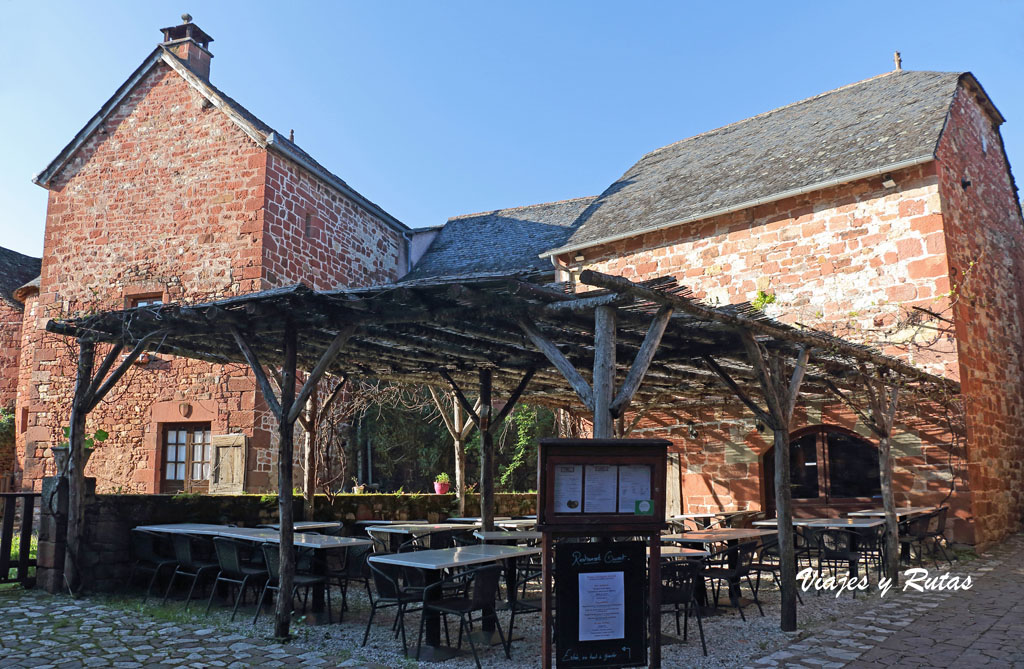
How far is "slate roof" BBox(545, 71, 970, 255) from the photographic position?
10.3m

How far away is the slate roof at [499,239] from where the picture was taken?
14.8 meters

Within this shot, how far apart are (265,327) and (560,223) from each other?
1053 cm

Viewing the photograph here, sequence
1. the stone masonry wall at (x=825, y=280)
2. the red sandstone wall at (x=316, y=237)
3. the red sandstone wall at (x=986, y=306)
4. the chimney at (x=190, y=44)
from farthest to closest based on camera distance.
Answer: the chimney at (x=190, y=44), the red sandstone wall at (x=316, y=237), the red sandstone wall at (x=986, y=306), the stone masonry wall at (x=825, y=280)

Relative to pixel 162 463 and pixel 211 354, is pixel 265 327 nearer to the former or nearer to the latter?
pixel 211 354

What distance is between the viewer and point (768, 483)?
11.3 m

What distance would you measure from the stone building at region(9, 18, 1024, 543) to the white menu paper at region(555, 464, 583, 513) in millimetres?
7119

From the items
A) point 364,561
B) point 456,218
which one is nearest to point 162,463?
point 364,561

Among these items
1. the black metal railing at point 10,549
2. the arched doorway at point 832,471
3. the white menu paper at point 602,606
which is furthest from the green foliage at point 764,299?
the black metal railing at point 10,549

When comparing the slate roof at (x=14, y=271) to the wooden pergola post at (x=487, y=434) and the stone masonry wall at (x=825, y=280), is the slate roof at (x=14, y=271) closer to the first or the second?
the stone masonry wall at (x=825, y=280)

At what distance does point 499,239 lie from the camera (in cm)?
1608

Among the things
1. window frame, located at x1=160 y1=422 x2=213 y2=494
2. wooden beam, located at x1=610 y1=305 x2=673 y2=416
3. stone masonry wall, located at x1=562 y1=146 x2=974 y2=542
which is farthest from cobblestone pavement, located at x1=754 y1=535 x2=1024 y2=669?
window frame, located at x1=160 y1=422 x2=213 y2=494

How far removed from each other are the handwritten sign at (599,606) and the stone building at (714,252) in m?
6.92

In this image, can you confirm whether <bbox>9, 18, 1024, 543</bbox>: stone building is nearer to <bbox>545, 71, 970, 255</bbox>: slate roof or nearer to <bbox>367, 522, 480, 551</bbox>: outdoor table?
<bbox>545, 71, 970, 255</bbox>: slate roof

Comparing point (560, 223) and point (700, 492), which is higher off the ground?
point (560, 223)
